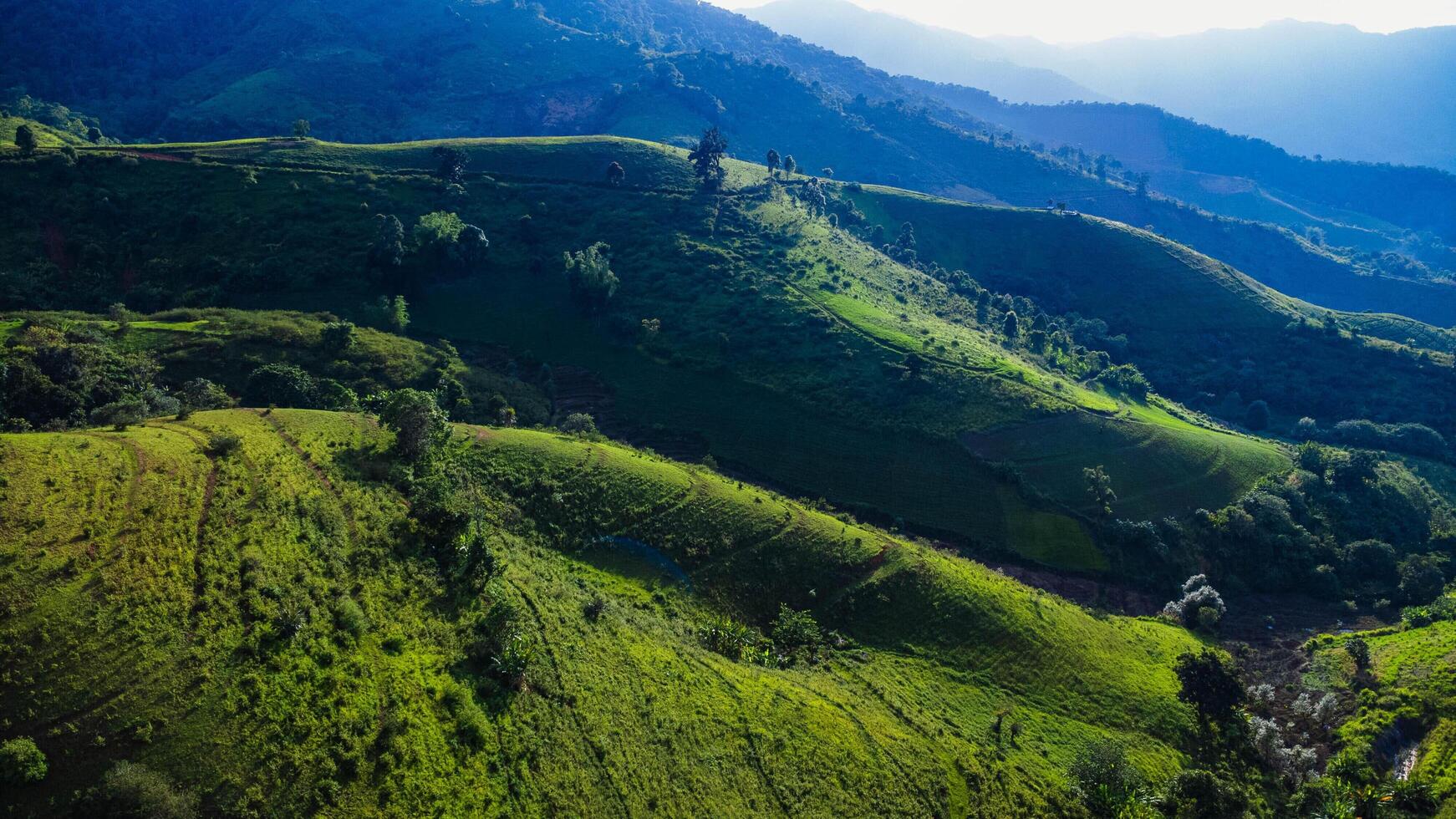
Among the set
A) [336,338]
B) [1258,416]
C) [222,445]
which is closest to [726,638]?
[222,445]

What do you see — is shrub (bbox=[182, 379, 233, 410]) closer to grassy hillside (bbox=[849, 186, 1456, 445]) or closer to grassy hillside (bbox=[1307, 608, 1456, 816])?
grassy hillside (bbox=[1307, 608, 1456, 816])

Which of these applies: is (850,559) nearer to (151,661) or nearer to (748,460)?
(748,460)

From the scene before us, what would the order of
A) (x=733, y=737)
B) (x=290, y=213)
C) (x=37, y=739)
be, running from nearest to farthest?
1. (x=37, y=739)
2. (x=733, y=737)
3. (x=290, y=213)

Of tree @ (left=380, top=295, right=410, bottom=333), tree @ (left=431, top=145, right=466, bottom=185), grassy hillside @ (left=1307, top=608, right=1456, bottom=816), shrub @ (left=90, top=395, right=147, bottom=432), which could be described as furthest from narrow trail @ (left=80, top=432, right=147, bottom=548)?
tree @ (left=431, top=145, right=466, bottom=185)

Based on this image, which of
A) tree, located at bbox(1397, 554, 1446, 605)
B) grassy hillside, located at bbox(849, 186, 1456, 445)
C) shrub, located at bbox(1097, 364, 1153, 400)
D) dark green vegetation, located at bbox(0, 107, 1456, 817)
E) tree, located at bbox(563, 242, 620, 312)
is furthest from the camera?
grassy hillside, located at bbox(849, 186, 1456, 445)

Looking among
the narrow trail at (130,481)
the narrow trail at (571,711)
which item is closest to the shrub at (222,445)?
the narrow trail at (130,481)

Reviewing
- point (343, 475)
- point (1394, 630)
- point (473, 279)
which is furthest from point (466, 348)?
point (1394, 630)
